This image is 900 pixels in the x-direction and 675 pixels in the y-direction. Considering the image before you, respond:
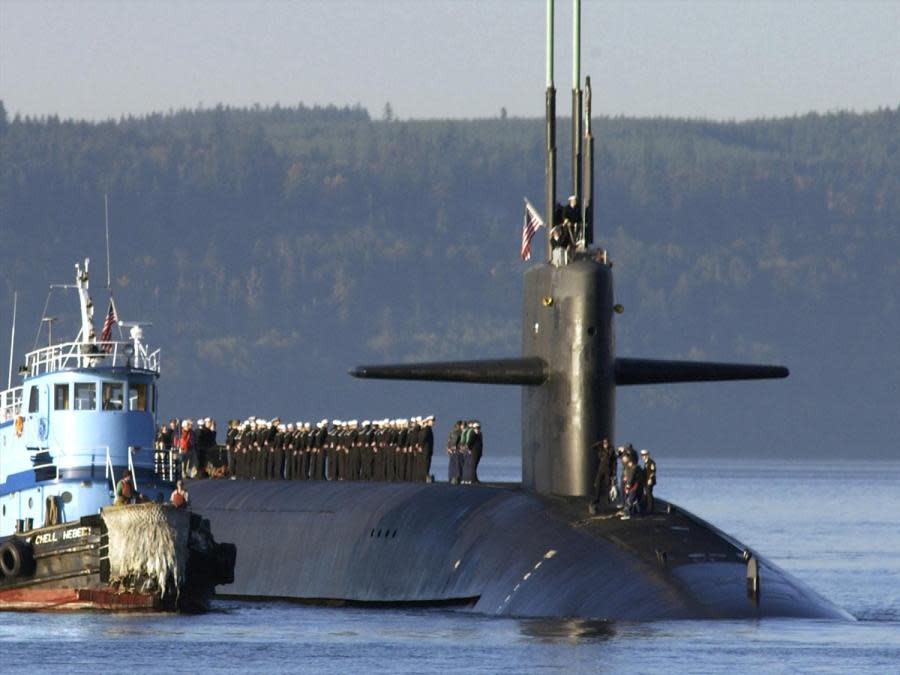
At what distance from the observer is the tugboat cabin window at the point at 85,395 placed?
122ft

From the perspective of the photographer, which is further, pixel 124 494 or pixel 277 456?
pixel 277 456

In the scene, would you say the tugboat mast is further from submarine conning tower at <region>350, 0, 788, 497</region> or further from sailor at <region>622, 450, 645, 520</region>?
sailor at <region>622, 450, 645, 520</region>

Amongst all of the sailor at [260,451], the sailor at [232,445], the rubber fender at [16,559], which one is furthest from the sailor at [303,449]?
the rubber fender at [16,559]

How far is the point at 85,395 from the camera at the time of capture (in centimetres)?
3728

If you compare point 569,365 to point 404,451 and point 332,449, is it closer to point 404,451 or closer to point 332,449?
point 404,451

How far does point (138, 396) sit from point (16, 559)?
163 inches

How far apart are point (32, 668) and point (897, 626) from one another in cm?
1336

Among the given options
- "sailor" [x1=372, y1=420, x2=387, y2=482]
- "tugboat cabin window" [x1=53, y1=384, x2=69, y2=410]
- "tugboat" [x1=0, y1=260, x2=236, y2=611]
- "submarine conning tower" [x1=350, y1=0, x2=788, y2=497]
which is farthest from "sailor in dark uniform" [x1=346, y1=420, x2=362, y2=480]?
"submarine conning tower" [x1=350, y1=0, x2=788, y2=497]

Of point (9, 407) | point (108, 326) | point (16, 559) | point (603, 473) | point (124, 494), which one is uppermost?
point (108, 326)

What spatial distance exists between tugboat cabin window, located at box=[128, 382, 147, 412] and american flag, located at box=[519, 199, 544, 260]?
301 inches

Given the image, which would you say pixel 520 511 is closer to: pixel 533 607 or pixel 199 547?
pixel 533 607

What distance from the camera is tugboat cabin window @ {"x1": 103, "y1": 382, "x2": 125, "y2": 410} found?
123 feet

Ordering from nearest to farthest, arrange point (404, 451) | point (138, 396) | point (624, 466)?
point (624, 466) → point (138, 396) → point (404, 451)

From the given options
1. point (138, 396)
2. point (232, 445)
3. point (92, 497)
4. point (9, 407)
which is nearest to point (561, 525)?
point (92, 497)
